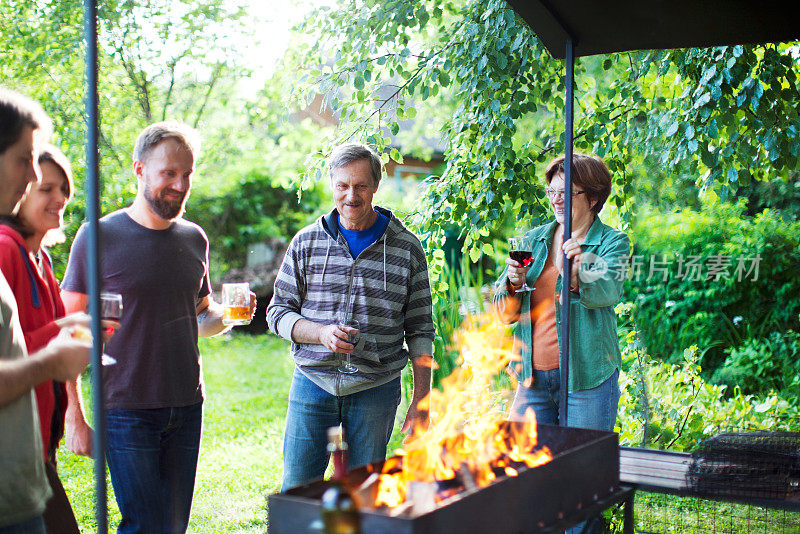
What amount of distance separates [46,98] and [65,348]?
3440 mm

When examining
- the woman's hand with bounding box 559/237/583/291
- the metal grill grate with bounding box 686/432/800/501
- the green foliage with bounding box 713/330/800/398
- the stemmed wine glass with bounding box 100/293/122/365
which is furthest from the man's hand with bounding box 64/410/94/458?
the green foliage with bounding box 713/330/800/398

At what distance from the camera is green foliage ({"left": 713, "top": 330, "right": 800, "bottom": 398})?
550 cm

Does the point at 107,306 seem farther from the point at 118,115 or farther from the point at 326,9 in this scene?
the point at 118,115

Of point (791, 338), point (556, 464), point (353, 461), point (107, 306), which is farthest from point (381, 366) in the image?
point (791, 338)

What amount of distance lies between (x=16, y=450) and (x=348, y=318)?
1.38 metres

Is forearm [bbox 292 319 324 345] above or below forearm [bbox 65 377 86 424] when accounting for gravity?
above

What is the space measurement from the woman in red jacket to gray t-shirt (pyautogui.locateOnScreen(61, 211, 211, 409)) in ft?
0.49

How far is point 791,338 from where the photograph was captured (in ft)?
18.4

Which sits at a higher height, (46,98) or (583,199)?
(46,98)

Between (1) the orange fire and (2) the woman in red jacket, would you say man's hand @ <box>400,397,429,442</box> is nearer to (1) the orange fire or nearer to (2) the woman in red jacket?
(1) the orange fire

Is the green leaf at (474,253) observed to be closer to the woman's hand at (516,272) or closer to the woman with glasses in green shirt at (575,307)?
the woman with glasses in green shirt at (575,307)

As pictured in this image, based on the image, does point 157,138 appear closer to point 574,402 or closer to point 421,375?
point 421,375

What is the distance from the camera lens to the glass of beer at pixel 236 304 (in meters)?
2.52

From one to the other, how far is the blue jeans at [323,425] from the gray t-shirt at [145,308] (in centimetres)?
45
